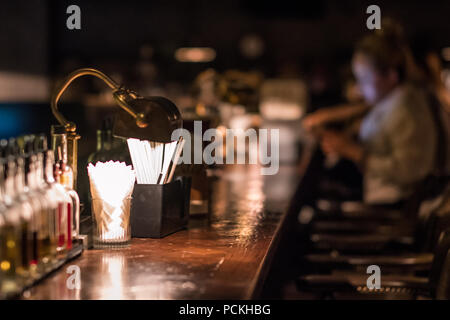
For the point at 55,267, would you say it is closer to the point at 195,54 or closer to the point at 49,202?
the point at 49,202

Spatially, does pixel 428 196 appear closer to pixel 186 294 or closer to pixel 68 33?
pixel 186 294

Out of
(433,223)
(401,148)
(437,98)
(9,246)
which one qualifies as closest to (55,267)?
(9,246)

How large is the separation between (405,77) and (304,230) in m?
1.18

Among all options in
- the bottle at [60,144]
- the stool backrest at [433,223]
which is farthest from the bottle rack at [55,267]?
the stool backrest at [433,223]

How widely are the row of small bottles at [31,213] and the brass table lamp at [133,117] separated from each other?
0.61ft

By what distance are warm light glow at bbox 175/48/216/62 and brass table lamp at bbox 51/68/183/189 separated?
8.13 meters

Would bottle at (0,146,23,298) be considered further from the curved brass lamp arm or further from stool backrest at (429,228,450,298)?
stool backrest at (429,228,450,298)

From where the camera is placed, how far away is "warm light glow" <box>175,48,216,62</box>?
10094mm

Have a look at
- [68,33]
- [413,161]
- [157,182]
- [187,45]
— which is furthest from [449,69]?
[157,182]

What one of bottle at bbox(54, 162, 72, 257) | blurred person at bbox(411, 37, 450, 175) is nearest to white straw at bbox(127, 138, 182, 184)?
bottle at bbox(54, 162, 72, 257)

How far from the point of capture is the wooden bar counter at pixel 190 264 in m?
1.36

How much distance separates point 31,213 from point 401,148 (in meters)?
2.97

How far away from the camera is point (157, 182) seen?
1998 millimetres

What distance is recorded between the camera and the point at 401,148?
4000 millimetres
